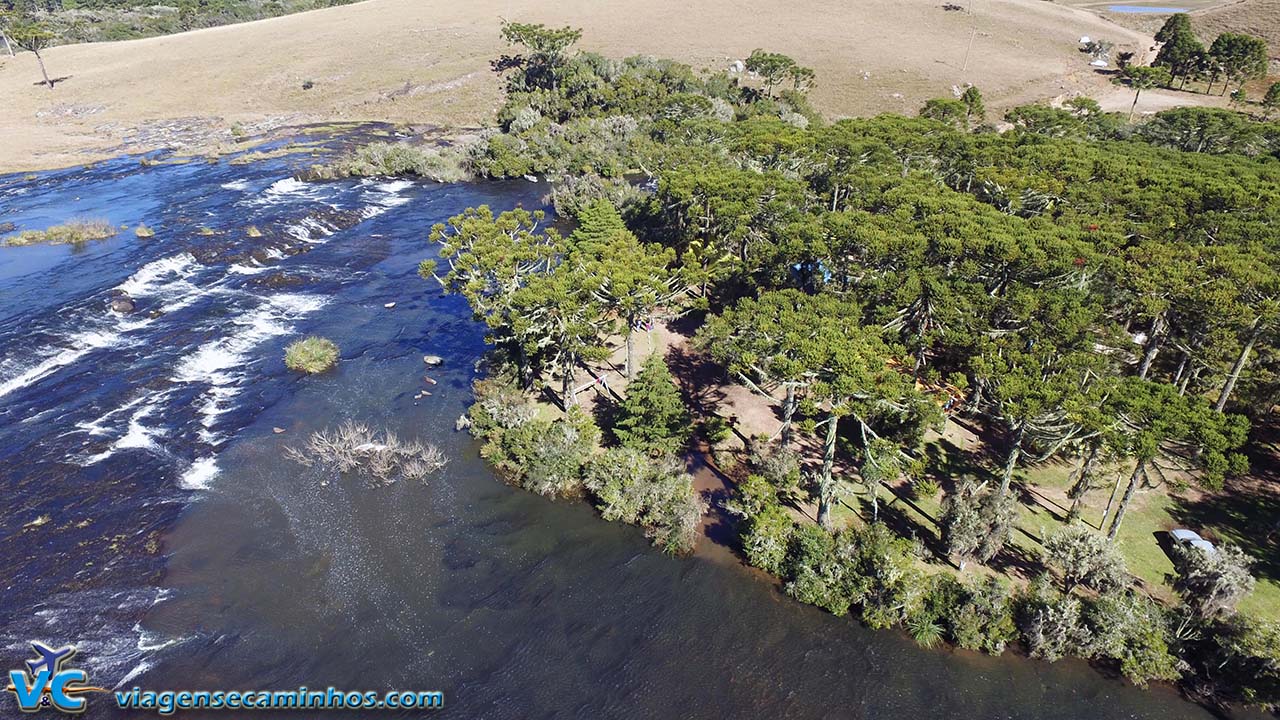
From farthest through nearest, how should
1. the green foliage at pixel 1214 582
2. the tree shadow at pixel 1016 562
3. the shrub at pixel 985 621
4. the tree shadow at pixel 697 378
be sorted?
the tree shadow at pixel 697 378, the tree shadow at pixel 1016 562, the shrub at pixel 985 621, the green foliage at pixel 1214 582

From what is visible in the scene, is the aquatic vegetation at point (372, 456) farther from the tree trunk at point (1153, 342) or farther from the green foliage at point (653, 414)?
the tree trunk at point (1153, 342)

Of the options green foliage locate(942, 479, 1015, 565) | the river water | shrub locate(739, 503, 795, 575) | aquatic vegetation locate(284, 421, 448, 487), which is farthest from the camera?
aquatic vegetation locate(284, 421, 448, 487)

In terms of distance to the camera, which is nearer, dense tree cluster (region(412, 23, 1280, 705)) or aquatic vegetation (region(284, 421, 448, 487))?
dense tree cluster (region(412, 23, 1280, 705))

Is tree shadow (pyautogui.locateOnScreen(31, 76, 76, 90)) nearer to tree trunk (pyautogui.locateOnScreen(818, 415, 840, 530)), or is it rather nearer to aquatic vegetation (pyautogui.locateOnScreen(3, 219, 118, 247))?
aquatic vegetation (pyautogui.locateOnScreen(3, 219, 118, 247))

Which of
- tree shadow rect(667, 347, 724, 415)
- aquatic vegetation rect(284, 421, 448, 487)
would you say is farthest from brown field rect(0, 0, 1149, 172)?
aquatic vegetation rect(284, 421, 448, 487)

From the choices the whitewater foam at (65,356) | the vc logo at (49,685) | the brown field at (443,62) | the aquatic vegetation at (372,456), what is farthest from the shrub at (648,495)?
the brown field at (443,62)

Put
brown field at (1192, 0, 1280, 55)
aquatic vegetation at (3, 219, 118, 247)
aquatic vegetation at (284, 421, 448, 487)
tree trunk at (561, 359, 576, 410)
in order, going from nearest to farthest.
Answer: aquatic vegetation at (284, 421, 448, 487), tree trunk at (561, 359, 576, 410), aquatic vegetation at (3, 219, 118, 247), brown field at (1192, 0, 1280, 55)
